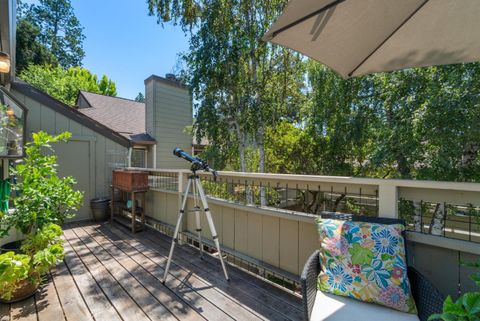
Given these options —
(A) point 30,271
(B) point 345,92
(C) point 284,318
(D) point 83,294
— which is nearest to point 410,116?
(B) point 345,92

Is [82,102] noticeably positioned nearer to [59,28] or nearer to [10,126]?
[10,126]

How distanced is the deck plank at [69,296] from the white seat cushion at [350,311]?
196 cm

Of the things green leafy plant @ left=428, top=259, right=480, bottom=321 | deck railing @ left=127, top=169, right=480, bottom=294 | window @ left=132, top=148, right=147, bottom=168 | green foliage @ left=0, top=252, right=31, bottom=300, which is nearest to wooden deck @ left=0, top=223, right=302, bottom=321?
green foliage @ left=0, top=252, right=31, bottom=300

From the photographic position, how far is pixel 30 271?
241 cm

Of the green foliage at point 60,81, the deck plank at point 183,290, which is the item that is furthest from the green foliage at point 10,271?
the green foliage at point 60,81

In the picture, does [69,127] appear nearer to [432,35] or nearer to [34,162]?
[34,162]

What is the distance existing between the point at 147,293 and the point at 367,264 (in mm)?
2145

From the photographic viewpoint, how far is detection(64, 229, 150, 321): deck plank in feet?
7.27

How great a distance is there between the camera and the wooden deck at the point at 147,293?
87.0 inches

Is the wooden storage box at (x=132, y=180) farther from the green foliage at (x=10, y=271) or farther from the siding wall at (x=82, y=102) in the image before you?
the siding wall at (x=82, y=102)

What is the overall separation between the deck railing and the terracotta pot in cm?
194

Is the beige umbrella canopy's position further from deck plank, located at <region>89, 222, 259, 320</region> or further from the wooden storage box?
the wooden storage box

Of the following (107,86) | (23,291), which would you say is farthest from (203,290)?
(107,86)

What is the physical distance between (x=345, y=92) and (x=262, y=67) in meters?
2.25
